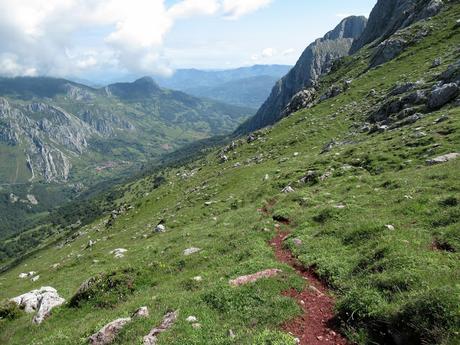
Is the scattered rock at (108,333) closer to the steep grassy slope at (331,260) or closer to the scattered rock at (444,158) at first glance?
the steep grassy slope at (331,260)

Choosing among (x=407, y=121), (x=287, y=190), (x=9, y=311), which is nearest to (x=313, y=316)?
(x=9, y=311)

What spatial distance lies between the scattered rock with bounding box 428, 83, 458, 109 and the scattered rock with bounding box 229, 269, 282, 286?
39.8 meters

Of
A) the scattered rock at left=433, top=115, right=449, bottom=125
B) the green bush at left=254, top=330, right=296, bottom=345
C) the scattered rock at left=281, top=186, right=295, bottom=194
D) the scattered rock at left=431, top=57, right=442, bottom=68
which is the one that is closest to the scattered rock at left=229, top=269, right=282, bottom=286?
the green bush at left=254, top=330, right=296, bottom=345

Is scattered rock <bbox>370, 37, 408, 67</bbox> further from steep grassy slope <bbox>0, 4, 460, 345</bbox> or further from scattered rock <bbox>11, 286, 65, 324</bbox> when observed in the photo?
scattered rock <bbox>11, 286, 65, 324</bbox>

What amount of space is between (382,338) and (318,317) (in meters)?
3.08

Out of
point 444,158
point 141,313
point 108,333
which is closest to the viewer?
point 108,333

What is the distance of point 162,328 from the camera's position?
1567 centimetres

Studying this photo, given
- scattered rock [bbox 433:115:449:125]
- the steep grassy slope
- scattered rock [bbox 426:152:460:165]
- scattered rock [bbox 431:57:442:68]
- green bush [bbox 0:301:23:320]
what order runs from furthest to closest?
scattered rock [bbox 431:57:442:68] < scattered rock [bbox 433:115:449:125] < scattered rock [bbox 426:152:460:165] < green bush [bbox 0:301:23:320] < the steep grassy slope

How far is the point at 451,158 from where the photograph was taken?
98.6 ft

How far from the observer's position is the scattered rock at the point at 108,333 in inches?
630

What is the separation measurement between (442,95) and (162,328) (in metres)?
47.1

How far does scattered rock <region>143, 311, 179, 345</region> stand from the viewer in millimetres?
14852

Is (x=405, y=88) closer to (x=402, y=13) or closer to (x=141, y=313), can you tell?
(x=141, y=313)

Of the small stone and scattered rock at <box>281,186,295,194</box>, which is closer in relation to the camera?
the small stone
